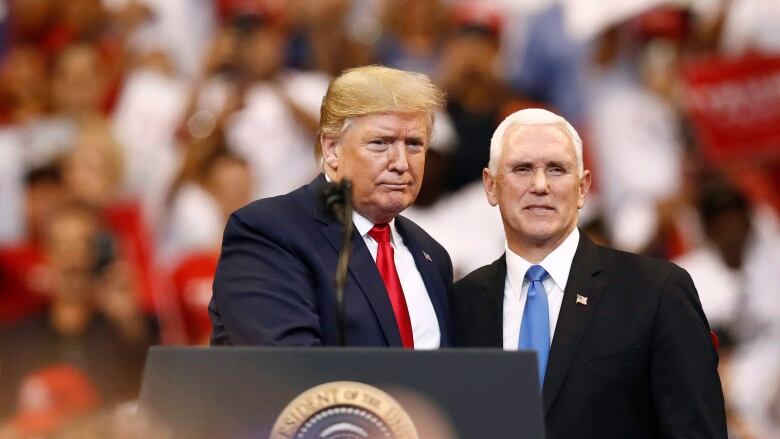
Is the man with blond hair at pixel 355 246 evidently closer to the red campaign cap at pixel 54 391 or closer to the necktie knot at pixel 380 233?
the necktie knot at pixel 380 233

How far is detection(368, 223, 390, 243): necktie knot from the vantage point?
10.7 feet

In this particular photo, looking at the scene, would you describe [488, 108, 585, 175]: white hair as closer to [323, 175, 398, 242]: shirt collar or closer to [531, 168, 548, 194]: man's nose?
[531, 168, 548, 194]: man's nose

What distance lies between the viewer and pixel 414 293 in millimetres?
3264

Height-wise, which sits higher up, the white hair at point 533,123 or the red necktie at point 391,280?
the white hair at point 533,123

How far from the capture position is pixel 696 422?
3.02m

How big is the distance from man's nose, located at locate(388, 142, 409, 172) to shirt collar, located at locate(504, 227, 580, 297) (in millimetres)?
441

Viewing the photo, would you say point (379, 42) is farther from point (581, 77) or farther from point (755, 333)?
point (755, 333)

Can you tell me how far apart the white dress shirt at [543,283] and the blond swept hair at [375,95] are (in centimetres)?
49

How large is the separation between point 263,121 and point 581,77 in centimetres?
181

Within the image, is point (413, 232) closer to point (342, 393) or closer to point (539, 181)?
point (539, 181)

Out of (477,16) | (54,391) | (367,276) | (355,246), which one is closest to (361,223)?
(355,246)

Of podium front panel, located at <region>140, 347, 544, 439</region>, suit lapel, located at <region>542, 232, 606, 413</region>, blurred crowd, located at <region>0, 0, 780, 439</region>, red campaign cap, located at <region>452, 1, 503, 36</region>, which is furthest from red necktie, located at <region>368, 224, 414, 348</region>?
red campaign cap, located at <region>452, 1, 503, 36</region>

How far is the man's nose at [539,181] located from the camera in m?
3.29

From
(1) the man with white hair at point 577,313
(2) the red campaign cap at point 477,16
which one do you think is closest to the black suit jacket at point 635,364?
(1) the man with white hair at point 577,313
